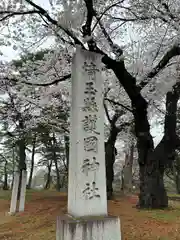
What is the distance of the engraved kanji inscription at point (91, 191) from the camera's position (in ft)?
13.8

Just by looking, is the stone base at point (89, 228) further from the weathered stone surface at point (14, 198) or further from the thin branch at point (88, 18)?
the weathered stone surface at point (14, 198)

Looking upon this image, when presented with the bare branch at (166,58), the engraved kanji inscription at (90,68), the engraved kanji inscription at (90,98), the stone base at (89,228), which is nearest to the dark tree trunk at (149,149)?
the bare branch at (166,58)

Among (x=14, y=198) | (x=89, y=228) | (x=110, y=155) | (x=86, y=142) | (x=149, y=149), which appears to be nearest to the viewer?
(x=89, y=228)

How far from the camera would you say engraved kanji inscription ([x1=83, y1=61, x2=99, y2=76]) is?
4.87 meters

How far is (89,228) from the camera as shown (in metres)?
3.93

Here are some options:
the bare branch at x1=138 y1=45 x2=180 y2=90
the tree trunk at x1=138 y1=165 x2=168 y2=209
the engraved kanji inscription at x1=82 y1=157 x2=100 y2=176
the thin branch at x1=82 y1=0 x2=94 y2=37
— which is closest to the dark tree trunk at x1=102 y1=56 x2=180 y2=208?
the tree trunk at x1=138 y1=165 x2=168 y2=209

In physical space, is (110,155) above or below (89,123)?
above

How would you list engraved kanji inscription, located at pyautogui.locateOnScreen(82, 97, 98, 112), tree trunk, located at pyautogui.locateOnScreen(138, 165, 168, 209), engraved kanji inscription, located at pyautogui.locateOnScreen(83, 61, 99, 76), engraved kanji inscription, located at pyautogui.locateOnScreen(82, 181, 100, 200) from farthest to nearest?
1. tree trunk, located at pyautogui.locateOnScreen(138, 165, 168, 209)
2. engraved kanji inscription, located at pyautogui.locateOnScreen(83, 61, 99, 76)
3. engraved kanji inscription, located at pyautogui.locateOnScreen(82, 97, 98, 112)
4. engraved kanji inscription, located at pyautogui.locateOnScreen(82, 181, 100, 200)

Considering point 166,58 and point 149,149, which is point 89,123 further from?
point 149,149

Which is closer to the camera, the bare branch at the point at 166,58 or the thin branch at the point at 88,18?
the thin branch at the point at 88,18

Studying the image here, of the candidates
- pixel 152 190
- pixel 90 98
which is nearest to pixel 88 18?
pixel 90 98

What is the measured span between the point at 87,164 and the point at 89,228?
99 cm

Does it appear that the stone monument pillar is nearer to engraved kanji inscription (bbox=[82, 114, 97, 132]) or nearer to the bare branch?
engraved kanji inscription (bbox=[82, 114, 97, 132])

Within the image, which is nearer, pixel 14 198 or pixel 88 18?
pixel 88 18
